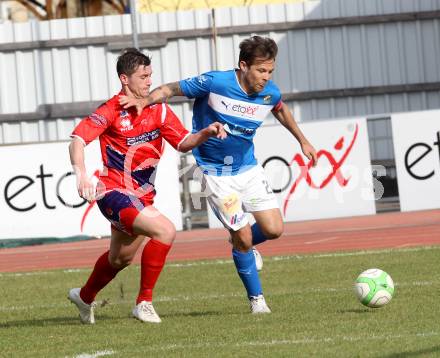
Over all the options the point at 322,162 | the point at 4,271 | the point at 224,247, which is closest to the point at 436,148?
the point at 322,162

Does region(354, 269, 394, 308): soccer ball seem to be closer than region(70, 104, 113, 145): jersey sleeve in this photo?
No

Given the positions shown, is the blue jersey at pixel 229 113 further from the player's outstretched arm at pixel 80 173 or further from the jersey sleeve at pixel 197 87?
the player's outstretched arm at pixel 80 173

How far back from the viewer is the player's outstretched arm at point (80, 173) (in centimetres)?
810

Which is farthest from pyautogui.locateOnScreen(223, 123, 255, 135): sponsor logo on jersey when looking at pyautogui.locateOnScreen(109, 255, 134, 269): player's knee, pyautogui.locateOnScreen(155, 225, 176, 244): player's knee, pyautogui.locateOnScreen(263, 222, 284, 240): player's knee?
pyautogui.locateOnScreen(109, 255, 134, 269): player's knee

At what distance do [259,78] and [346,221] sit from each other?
1180 cm

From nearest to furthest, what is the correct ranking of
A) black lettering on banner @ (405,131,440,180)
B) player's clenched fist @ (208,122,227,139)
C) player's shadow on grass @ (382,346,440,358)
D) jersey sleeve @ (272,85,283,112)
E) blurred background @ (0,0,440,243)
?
player's shadow on grass @ (382,346,440,358)
player's clenched fist @ (208,122,227,139)
jersey sleeve @ (272,85,283,112)
black lettering on banner @ (405,131,440,180)
blurred background @ (0,0,440,243)

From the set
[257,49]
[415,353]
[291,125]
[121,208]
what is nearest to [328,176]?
[291,125]

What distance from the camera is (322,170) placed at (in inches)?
826

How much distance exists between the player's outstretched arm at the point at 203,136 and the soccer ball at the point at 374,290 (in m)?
1.63

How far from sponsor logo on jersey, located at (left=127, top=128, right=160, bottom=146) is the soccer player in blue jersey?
40 centimetres

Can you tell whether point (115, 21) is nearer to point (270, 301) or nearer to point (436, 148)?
point (436, 148)

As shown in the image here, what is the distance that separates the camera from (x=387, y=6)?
29328 millimetres

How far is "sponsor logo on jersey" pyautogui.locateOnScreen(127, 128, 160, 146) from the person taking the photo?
9.09 m

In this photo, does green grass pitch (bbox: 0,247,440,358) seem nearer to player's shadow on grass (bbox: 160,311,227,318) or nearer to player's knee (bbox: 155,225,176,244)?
player's shadow on grass (bbox: 160,311,227,318)
